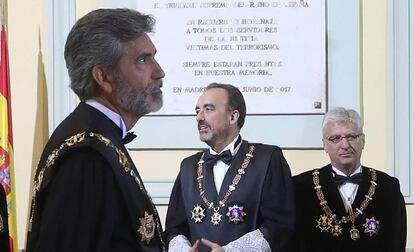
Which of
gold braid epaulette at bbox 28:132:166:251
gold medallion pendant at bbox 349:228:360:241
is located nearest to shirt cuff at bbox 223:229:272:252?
gold medallion pendant at bbox 349:228:360:241

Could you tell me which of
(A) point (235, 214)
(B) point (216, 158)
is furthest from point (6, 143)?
(A) point (235, 214)

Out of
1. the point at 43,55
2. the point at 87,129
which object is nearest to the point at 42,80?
the point at 43,55

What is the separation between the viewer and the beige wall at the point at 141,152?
4312mm

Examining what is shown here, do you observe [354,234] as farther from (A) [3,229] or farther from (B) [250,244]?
(A) [3,229]

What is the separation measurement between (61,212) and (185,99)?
2.71 meters

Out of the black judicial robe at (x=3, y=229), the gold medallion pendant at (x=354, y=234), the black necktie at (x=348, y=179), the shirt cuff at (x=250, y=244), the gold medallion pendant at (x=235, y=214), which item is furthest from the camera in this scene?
the black necktie at (x=348, y=179)

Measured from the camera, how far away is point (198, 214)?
3547 mm

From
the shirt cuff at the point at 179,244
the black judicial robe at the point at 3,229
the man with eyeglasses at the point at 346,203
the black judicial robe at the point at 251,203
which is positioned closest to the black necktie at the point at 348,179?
the man with eyeglasses at the point at 346,203

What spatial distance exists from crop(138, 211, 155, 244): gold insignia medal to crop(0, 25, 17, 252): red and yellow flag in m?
2.43

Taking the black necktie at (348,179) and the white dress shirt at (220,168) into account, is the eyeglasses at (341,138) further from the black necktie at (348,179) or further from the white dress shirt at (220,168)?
the white dress shirt at (220,168)

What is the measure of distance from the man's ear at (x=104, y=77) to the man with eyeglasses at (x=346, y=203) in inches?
72.7

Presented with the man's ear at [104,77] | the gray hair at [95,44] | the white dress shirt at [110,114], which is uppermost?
the gray hair at [95,44]

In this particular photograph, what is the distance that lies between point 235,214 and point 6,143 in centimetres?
141

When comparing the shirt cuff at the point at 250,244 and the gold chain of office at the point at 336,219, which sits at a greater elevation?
the gold chain of office at the point at 336,219
